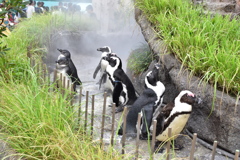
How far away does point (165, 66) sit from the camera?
3.74 m

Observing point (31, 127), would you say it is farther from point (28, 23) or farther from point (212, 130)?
point (28, 23)

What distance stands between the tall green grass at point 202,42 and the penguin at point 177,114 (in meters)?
0.31

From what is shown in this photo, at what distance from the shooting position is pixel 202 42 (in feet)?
11.3

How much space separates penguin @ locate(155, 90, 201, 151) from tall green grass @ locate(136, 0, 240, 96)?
31 centimetres

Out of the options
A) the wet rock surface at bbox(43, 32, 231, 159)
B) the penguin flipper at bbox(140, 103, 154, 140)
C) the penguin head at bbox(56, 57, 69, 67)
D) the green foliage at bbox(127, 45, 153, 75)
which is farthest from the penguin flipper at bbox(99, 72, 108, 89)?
the penguin flipper at bbox(140, 103, 154, 140)

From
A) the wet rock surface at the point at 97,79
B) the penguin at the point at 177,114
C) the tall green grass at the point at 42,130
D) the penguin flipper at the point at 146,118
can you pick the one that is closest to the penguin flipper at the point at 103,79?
the wet rock surface at the point at 97,79

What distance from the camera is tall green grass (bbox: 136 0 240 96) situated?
3.00 metres

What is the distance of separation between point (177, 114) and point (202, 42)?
3.44 ft

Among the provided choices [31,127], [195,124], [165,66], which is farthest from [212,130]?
[31,127]

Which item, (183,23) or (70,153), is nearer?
(70,153)

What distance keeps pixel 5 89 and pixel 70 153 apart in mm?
1370

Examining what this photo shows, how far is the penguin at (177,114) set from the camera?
2.82 m

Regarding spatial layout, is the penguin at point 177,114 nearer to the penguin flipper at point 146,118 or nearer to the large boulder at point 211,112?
the penguin flipper at point 146,118

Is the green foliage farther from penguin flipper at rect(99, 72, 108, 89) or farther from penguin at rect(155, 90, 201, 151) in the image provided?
penguin at rect(155, 90, 201, 151)
